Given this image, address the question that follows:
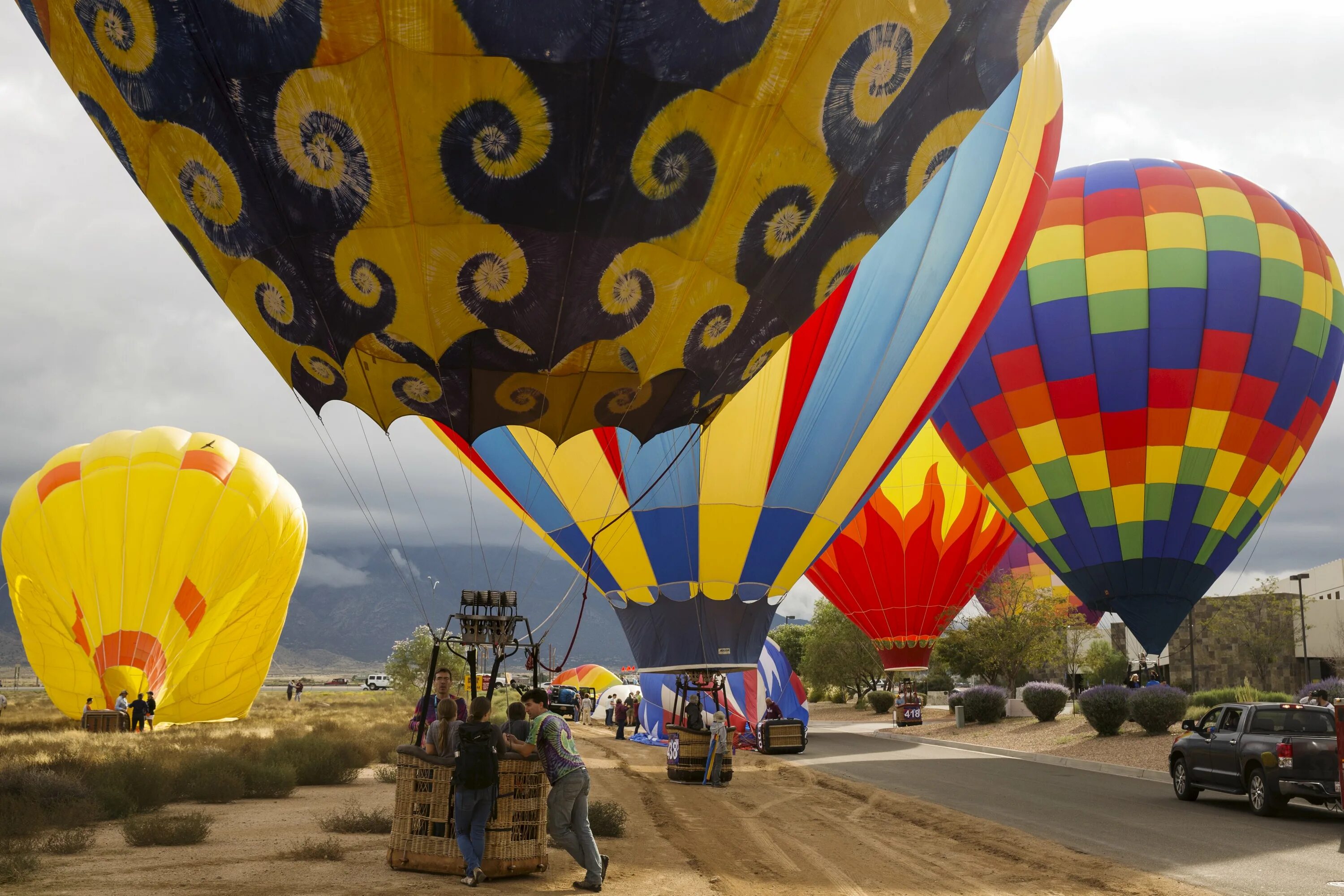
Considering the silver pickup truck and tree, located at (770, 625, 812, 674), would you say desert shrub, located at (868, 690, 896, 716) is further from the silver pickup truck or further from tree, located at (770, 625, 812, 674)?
the silver pickup truck

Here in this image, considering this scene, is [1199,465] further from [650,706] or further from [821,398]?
[650,706]

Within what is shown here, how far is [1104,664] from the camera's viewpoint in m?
50.2

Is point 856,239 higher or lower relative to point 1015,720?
higher

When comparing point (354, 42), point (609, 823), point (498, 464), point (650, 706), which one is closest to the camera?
point (354, 42)

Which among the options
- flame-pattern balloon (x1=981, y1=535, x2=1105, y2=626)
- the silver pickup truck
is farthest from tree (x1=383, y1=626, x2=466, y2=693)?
the silver pickup truck

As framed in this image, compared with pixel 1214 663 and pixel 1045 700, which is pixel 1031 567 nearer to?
pixel 1214 663

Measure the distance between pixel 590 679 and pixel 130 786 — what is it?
52.9 meters

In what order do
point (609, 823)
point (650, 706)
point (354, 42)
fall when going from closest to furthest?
1. point (354, 42)
2. point (609, 823)
3. point (650, 706)

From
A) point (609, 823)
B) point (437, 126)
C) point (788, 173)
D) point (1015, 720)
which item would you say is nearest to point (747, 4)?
point (788, 173)

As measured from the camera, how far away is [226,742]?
21.3 m

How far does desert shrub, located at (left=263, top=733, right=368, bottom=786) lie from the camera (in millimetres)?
15836

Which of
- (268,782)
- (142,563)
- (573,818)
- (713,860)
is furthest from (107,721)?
(573,818)

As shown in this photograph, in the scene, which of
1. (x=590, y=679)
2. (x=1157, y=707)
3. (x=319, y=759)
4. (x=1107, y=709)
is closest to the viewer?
(x=319, y=759)

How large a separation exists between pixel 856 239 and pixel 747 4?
2266 millimetres
